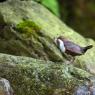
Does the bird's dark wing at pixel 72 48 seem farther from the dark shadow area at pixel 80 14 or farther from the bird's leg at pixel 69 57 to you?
the dark shadow area at pixel 80 14

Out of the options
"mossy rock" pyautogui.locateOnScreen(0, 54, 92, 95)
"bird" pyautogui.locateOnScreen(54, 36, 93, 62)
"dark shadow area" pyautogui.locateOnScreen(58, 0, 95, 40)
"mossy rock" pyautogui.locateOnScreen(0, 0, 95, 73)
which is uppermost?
"mossy rock" pyautogui.locateOnScreen(0, 54, 92, 95)

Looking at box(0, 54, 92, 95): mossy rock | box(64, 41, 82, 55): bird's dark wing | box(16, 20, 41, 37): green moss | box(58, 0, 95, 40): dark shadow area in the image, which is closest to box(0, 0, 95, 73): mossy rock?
box(16, 20, 41, 37): green moss

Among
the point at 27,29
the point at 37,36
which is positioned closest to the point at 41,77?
the point at 37,36

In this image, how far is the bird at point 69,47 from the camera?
5.90 meters

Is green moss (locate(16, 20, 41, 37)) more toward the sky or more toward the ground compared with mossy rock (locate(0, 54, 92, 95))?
more toward the ground

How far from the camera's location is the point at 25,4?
7188mm

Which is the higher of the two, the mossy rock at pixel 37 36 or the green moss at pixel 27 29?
the green moss at pixel 27 29

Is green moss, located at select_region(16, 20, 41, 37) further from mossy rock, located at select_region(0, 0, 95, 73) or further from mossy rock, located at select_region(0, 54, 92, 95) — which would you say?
mossy rock, located at select_region(0, 54, 92, 95)

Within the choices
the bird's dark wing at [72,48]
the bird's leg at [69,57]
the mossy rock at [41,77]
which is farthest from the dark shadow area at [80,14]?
the mossy rock at [41,77]

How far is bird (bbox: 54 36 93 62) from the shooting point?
5.90 meters

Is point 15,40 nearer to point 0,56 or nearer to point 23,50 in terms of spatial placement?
point 23,50

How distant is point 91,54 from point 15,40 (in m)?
1.17

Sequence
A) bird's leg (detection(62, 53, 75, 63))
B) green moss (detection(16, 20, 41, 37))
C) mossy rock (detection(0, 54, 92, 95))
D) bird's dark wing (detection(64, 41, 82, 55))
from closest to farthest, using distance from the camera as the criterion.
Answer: mossy rock (detection(0, 54, 92, 95)) → bird's dark wing (detection(64, 41, 82, 55)) → bird's leg (detection(62, 53, 75, 63)) → green moss (detection(16, 20, 41, 37))

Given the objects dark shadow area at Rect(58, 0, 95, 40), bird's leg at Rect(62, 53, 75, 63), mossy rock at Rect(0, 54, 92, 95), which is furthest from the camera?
dark shadow area at Rect(58, 0, 95, 40)
